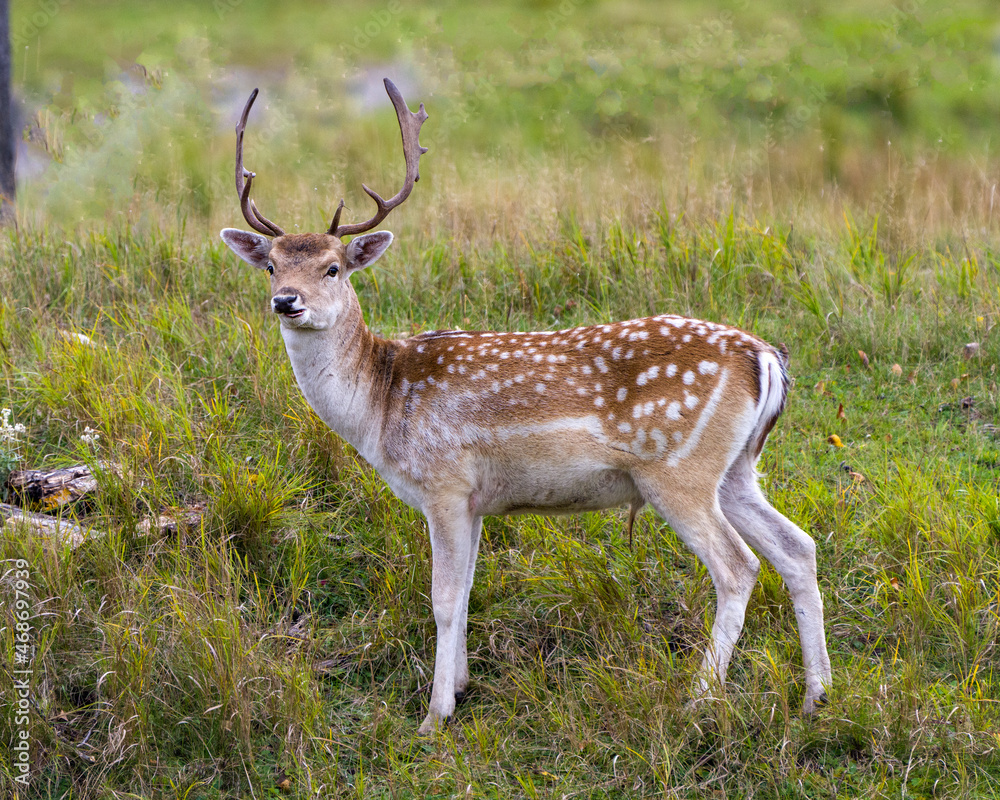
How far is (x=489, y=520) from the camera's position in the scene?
534 centimetres

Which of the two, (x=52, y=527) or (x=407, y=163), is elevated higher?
(x=407, y=163)

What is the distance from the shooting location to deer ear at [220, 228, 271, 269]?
490cm

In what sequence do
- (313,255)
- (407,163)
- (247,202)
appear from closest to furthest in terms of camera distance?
1. (313,255)
2. (247,202)
3. (407,163)

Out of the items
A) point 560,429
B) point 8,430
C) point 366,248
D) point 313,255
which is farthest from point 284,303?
point 8,430

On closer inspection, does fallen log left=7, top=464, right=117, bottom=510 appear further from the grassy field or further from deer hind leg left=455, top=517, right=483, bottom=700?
deer hind leg left=455, top=517, right=483, bottom=700

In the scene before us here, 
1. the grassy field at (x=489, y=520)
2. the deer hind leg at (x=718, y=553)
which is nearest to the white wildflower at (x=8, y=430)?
the grassy field at (x=489, y=520)

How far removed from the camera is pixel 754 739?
3.97 meters

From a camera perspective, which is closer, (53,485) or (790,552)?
(790,552)

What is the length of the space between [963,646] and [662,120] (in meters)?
8.31

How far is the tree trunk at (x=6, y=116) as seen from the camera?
30.2ft

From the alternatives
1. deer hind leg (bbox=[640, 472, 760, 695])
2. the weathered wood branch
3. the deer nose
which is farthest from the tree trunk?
deer hind leg (bbox=[640, 472, 760, 695])

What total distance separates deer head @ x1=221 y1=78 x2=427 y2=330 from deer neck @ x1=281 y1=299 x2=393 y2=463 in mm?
85

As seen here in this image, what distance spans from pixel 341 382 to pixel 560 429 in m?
1.04

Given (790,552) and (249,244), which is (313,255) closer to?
(249,244)
